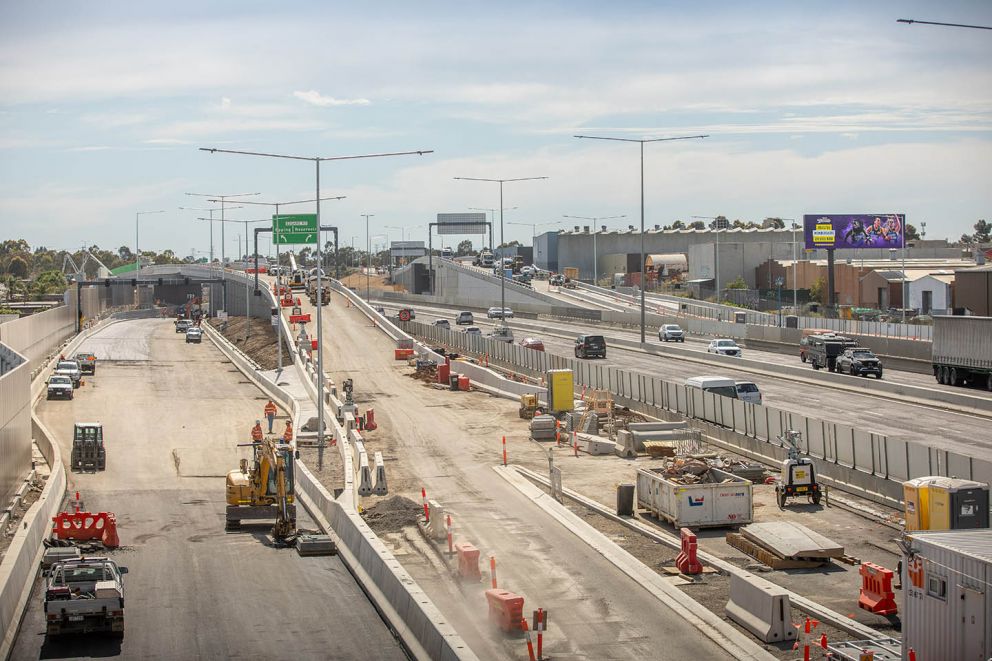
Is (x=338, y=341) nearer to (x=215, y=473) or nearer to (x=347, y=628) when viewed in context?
(x=215, y=473)

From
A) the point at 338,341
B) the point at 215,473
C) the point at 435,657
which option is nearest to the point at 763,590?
the point at 435,657

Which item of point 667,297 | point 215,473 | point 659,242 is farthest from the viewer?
point 659,242

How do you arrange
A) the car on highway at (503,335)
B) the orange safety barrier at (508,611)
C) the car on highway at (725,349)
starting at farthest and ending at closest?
the car on highway at (503,335) → the car on highway at (725,349) → the orange safety barrier at (508,611)

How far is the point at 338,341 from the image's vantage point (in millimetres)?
91000

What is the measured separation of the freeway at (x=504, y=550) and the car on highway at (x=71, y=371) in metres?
22.0

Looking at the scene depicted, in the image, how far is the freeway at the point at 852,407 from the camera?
44.7 m

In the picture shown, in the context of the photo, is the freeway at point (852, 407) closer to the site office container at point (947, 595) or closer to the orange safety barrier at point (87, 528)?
the site office container at point (947, 595)

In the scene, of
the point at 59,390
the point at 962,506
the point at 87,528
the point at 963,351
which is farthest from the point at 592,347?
the point at 962,506

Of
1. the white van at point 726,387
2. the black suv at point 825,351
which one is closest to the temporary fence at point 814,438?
the white van at point 726,387

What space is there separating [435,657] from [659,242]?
17265 cm

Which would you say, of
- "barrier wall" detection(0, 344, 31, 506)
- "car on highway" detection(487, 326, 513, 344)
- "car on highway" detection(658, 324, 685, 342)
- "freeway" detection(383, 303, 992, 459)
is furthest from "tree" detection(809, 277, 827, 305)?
"barrier wall" detection(0, 344, 31, 506)

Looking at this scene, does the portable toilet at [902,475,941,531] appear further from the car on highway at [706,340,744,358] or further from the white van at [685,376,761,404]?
the car on highway at [706,340,744,358]

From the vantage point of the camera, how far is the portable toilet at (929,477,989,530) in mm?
26438

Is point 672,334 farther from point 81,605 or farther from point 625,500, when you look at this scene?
point 81,605
